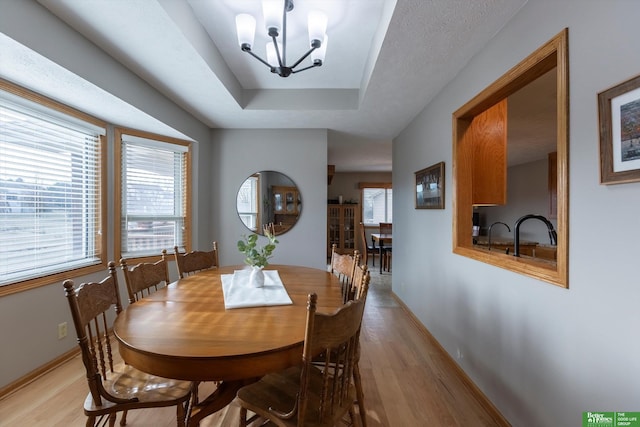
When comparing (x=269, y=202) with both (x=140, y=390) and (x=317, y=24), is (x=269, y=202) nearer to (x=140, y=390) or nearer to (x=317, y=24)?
(x=317, y=24)

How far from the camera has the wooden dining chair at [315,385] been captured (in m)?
0.94

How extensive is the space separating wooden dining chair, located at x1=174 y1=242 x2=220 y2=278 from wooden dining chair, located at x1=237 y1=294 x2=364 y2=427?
4.51 feet

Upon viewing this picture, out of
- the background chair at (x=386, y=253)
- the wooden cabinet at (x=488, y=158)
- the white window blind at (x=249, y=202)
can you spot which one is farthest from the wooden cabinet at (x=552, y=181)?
the white window blind at (x=249, y=202)

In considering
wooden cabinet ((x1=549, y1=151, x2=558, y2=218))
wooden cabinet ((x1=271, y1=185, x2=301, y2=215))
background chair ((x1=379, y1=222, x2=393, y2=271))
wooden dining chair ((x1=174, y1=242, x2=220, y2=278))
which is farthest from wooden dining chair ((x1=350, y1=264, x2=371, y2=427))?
wooden cabinet ((x1=549, y1=151, x2=558, y2=218))

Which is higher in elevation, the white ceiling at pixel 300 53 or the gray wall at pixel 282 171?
the white ceiling at pixel 300 53

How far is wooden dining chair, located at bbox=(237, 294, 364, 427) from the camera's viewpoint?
3.09 ft

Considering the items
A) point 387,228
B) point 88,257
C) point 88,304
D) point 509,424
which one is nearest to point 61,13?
point 88,304

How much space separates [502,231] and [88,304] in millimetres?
7714

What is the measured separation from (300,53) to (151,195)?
2272mm

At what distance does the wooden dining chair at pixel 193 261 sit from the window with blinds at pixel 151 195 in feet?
3.23

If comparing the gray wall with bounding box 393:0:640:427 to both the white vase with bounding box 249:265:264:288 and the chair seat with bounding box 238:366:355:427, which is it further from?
the white vase with bounding box 249:265:264:288

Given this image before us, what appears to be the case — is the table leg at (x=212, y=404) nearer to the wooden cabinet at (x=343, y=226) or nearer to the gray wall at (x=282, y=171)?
the gray wall at (x=282, y=171)

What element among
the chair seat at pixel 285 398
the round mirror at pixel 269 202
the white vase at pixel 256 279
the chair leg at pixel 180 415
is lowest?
the chair leg at pixel 180 415

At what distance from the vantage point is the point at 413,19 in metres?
1.56
